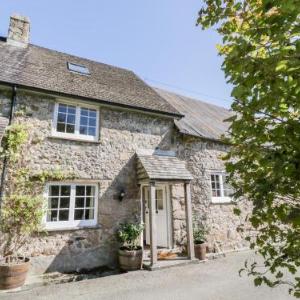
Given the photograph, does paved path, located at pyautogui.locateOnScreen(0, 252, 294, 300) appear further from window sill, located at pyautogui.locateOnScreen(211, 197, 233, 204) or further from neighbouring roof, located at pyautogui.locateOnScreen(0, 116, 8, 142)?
neighbouring roof, located at pyautogui.locateOnScreen(0, 116, 8, 142)

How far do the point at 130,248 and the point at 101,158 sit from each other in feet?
11.0

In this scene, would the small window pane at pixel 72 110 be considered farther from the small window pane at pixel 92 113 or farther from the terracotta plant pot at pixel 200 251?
the terracotta plant pot at pixel 200 251

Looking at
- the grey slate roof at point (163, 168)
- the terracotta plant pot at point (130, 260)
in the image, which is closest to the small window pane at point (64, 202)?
the terracotta plant pot at point (130, 260)

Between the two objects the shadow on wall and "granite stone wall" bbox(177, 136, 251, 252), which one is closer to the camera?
the shadow on wall

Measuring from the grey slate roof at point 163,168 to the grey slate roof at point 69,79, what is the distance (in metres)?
2.10

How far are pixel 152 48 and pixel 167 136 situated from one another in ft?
12.4

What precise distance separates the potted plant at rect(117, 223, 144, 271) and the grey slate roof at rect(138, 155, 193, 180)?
1.95 m

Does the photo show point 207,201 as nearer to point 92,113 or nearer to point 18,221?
point 92,113

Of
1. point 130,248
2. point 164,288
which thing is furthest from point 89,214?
point 164,288

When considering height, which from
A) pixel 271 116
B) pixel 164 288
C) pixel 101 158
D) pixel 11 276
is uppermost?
pixel 101 158

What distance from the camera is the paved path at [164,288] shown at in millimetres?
5941

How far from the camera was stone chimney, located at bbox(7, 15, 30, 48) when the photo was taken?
37.0ft

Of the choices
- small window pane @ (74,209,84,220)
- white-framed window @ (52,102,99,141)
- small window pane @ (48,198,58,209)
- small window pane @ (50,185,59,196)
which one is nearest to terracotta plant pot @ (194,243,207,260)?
small window pane @ (74,209,84,220)

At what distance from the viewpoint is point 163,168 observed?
949 cm
